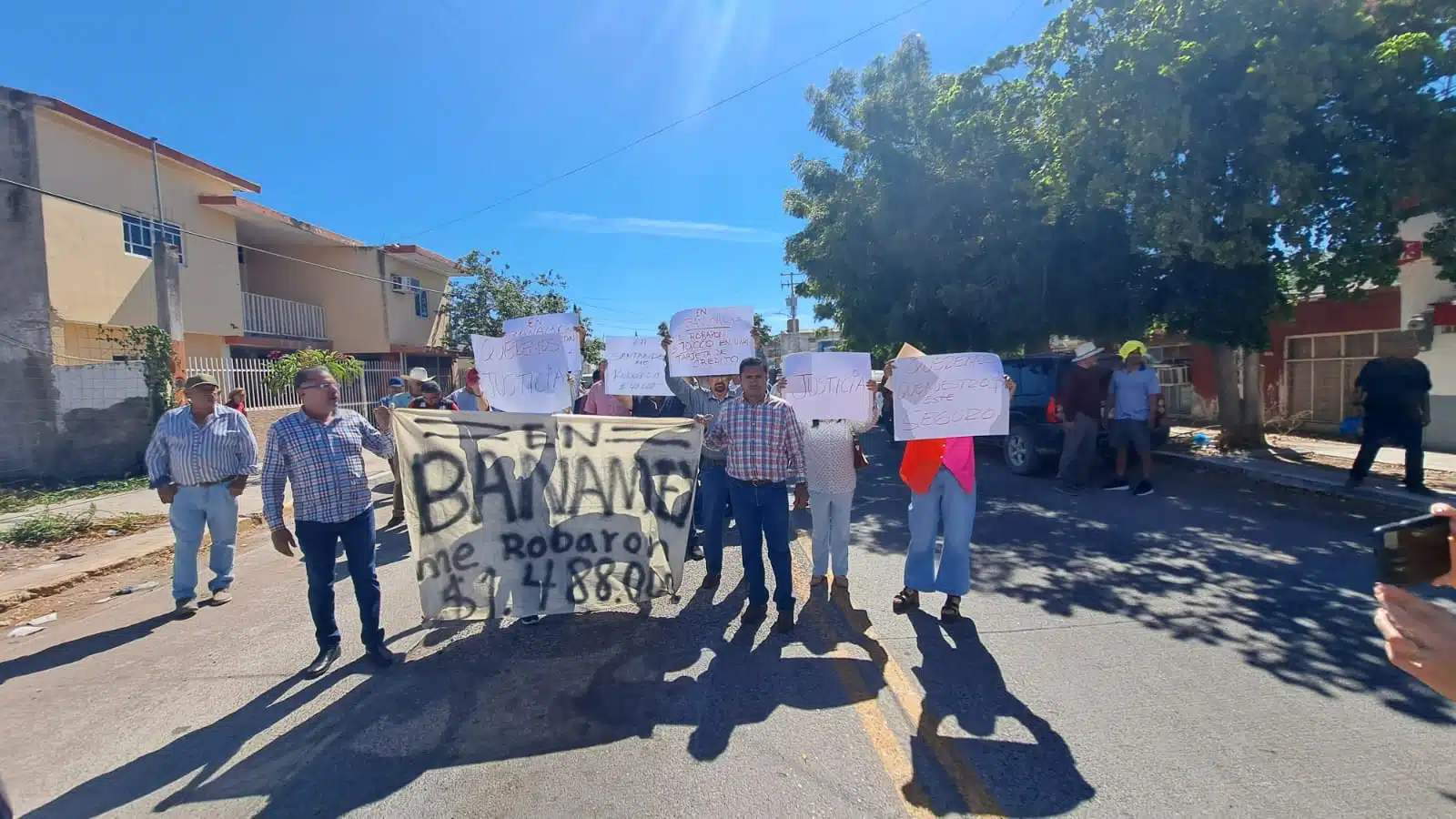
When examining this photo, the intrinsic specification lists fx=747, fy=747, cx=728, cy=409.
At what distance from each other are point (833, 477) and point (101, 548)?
8166mm

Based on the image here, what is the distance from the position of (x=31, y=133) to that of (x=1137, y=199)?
18351mm

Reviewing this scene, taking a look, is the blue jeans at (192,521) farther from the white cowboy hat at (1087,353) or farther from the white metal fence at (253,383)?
the white cowboy hat at (1087,353)

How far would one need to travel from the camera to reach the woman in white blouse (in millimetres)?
5230

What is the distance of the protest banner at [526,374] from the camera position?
5492 millimetres

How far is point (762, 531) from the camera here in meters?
5.04

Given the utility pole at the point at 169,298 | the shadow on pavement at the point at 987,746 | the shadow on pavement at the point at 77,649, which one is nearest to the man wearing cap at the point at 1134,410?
the shadow on pavement at the point at 987,746

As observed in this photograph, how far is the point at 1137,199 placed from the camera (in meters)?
10.4

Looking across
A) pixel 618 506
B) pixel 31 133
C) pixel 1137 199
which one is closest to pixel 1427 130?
pixel 1137 199

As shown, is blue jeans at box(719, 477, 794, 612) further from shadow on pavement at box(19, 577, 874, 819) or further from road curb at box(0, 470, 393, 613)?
road curb at box(0, 470, 393, 613)

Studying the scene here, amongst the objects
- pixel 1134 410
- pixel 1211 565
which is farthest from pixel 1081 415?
pixel 1211 565

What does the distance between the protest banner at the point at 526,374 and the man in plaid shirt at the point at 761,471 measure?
1.32 m

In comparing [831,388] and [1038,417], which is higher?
[831,388]

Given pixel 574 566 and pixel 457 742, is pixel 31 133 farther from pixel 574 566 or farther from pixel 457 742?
pixel 457 742

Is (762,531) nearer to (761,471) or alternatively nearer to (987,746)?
(761,471)
